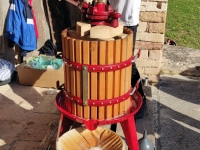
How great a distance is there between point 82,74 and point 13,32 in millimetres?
2918

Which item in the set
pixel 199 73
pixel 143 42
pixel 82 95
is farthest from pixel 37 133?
pixel 199 73

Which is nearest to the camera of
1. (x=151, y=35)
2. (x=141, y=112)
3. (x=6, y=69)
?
(x=141, y=112)

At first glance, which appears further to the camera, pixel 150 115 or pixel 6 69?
pixel 6 69

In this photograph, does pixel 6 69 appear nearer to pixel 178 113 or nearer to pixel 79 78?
pixel 178 113

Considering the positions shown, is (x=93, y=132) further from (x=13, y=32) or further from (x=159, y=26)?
(x=13, y=32)

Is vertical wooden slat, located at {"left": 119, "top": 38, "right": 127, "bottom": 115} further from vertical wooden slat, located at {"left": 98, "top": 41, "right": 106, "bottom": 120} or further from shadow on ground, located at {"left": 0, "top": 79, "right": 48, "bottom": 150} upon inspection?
shadow on ground, located at {"left": 0, "top": 79, "right": 48, "bottom": 150}

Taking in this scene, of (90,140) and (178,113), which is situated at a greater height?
(90,140)

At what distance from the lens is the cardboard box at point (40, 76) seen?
473cm

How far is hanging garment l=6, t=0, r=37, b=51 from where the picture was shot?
5.13m

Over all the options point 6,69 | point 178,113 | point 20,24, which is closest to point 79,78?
point 178,113

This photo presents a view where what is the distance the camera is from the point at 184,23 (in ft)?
28.8

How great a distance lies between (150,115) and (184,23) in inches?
208

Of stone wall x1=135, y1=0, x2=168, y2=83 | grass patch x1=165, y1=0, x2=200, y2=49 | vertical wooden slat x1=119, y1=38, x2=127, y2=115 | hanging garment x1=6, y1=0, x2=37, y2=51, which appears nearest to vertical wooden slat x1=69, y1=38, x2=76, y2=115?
vertical wooden slat x1=119, y1=38, x2=127, y2=115

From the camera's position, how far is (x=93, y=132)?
2.86m
